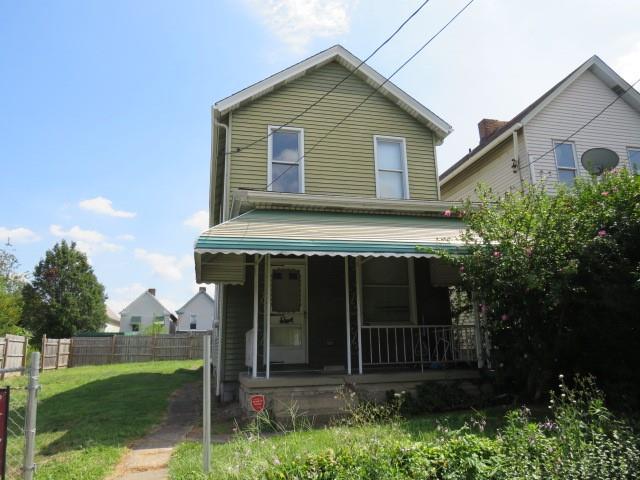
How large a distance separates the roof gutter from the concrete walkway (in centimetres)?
1254

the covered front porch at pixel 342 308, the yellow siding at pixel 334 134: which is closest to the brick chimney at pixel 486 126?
the yellow siding at pixel 334 134

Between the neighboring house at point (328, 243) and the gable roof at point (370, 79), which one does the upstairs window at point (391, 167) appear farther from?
the gable roof at point (370, 79)

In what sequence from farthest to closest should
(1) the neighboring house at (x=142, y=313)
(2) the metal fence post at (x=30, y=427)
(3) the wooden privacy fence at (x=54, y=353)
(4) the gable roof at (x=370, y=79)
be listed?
(1) the neighboring house at (x=142, y=313), (3) the wooden privacy fence at (x=54, y=353), (4) the gable roof at (x=370, y=79), (2) the metal fence post at (x=30, y=427)

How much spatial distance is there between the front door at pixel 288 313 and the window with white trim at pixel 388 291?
1464 millimetres

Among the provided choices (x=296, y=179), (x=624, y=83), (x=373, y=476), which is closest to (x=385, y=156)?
(x=296, y=179)

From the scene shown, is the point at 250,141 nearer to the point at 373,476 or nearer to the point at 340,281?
the point at 340,281

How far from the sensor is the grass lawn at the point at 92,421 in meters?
5.78

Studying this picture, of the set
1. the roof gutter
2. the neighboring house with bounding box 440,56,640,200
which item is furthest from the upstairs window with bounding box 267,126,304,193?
the roof gutter

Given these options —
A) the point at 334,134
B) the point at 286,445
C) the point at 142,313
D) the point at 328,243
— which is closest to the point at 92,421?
the point at 286,445

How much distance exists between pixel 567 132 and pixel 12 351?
21807 millimetres

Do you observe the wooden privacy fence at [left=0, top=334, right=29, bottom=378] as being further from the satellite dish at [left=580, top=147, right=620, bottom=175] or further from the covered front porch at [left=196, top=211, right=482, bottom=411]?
the satellite dish at [left=580, top=147, right=620, bottom=175]

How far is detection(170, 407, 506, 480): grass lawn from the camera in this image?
436 cm

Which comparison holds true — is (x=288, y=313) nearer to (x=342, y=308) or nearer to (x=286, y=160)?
(x=342, y=308)

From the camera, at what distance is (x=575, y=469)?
4.12 metres
